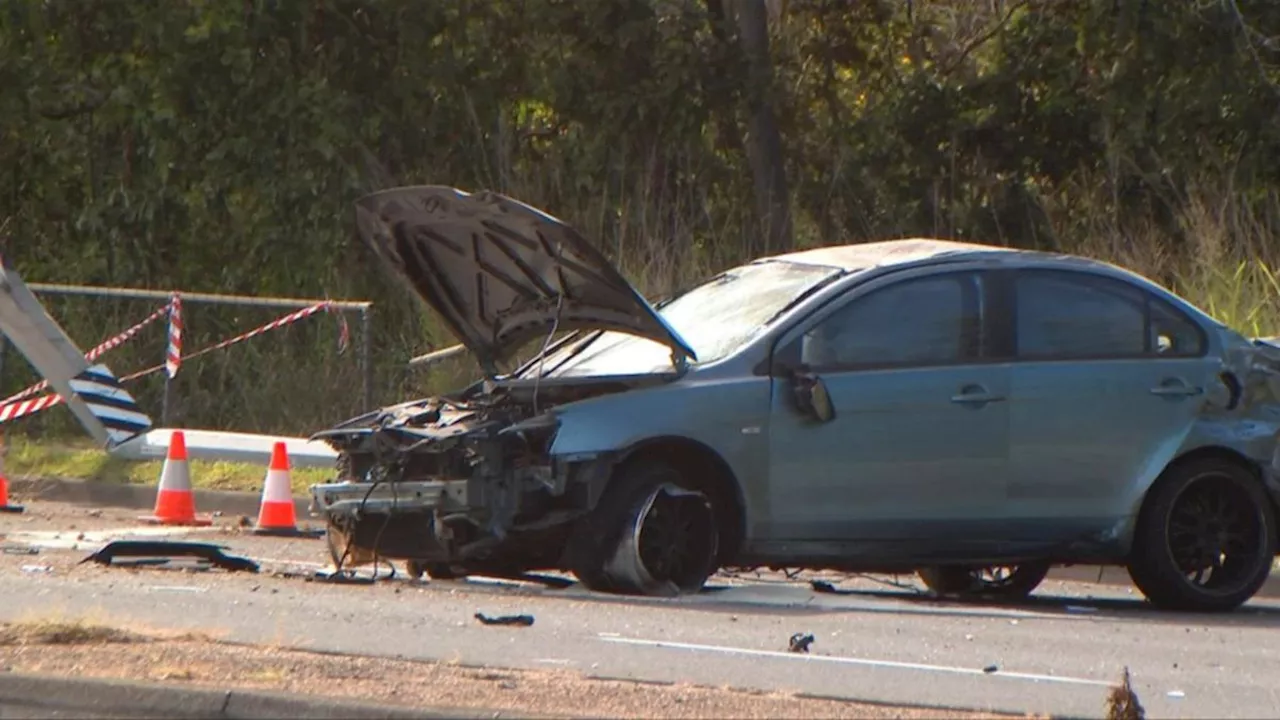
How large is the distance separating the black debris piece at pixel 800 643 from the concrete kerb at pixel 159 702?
2.36 m

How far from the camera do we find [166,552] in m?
11.7

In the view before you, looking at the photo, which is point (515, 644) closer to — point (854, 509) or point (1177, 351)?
point (854, 509)

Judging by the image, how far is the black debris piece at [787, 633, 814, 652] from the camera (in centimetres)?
899

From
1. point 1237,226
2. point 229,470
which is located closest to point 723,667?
point 229,470

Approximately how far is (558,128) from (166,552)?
1291 cm

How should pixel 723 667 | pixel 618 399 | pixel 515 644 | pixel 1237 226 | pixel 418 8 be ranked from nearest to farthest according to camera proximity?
pixel 723 667, pixel 515 644, pixel 618 399, pixel 1237 226, pixel 418 8

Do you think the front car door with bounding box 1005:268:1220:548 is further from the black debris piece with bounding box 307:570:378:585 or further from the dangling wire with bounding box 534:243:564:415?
the black debris piece with bounding box 307:570:378:585

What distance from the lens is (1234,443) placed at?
11453 millimetres

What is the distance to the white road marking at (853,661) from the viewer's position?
8383 mm

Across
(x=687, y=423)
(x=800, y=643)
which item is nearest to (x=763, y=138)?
(x=687, y=423)

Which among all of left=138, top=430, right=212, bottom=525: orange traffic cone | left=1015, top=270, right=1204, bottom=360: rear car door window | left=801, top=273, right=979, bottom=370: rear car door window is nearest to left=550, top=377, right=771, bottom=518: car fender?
left=801, top=273, right=979, bottom=370: rear car door window

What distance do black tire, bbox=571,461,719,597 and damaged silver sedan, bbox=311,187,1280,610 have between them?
0.04ft

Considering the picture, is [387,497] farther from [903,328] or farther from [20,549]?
[20,549]

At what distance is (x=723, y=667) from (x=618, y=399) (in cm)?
248
